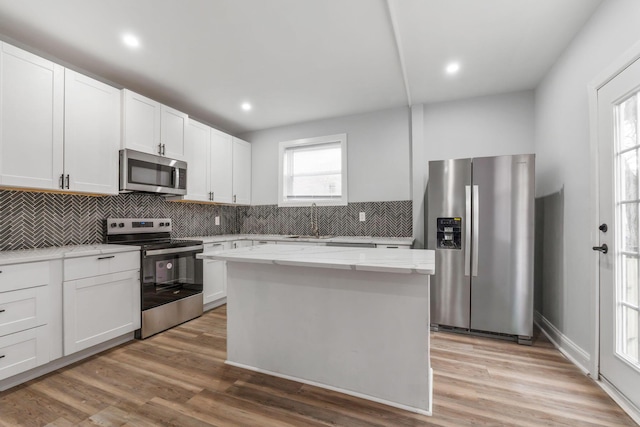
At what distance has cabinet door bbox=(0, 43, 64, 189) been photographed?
2045mm

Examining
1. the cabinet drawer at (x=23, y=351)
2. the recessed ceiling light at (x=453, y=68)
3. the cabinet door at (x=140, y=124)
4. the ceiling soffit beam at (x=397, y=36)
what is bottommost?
the cabinet drawer at (x=23, y=351)

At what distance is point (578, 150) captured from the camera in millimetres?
2242

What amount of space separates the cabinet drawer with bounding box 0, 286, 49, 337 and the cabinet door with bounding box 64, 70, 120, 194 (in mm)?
871

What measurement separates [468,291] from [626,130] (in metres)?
1.71

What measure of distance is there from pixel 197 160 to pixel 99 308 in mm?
1972

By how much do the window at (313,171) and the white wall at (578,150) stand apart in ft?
7.64

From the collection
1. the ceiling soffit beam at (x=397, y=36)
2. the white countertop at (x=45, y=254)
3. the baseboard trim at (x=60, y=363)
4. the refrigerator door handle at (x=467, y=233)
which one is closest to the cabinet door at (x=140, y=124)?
the white countertop at (x=45, y=254)

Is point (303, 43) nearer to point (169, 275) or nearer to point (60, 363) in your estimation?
point (169, 275)

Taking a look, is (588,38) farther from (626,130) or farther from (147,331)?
Answer: (147,331)

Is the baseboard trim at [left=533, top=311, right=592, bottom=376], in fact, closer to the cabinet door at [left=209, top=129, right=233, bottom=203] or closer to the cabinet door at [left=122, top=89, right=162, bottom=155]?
the cabinet door at [left=209, top=129, right=233, bottom=203]

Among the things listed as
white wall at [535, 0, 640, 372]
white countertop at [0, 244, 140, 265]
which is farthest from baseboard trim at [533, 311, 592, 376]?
white countertop at [0, 244, 140, 265]

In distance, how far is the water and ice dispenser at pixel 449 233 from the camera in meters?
2.87

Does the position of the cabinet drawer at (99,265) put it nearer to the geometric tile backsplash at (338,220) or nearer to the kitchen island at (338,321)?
the kitchen island at (338,321)

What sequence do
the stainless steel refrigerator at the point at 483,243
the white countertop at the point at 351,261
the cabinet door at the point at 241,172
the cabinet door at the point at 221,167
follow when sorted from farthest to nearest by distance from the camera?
1. the cabinet door at the point at 241,172
2. the cabinet door at the point at 221,167
3. the stainless steel refrigerator at the point at 483,243
4. the white countertop at the point at 351,261
